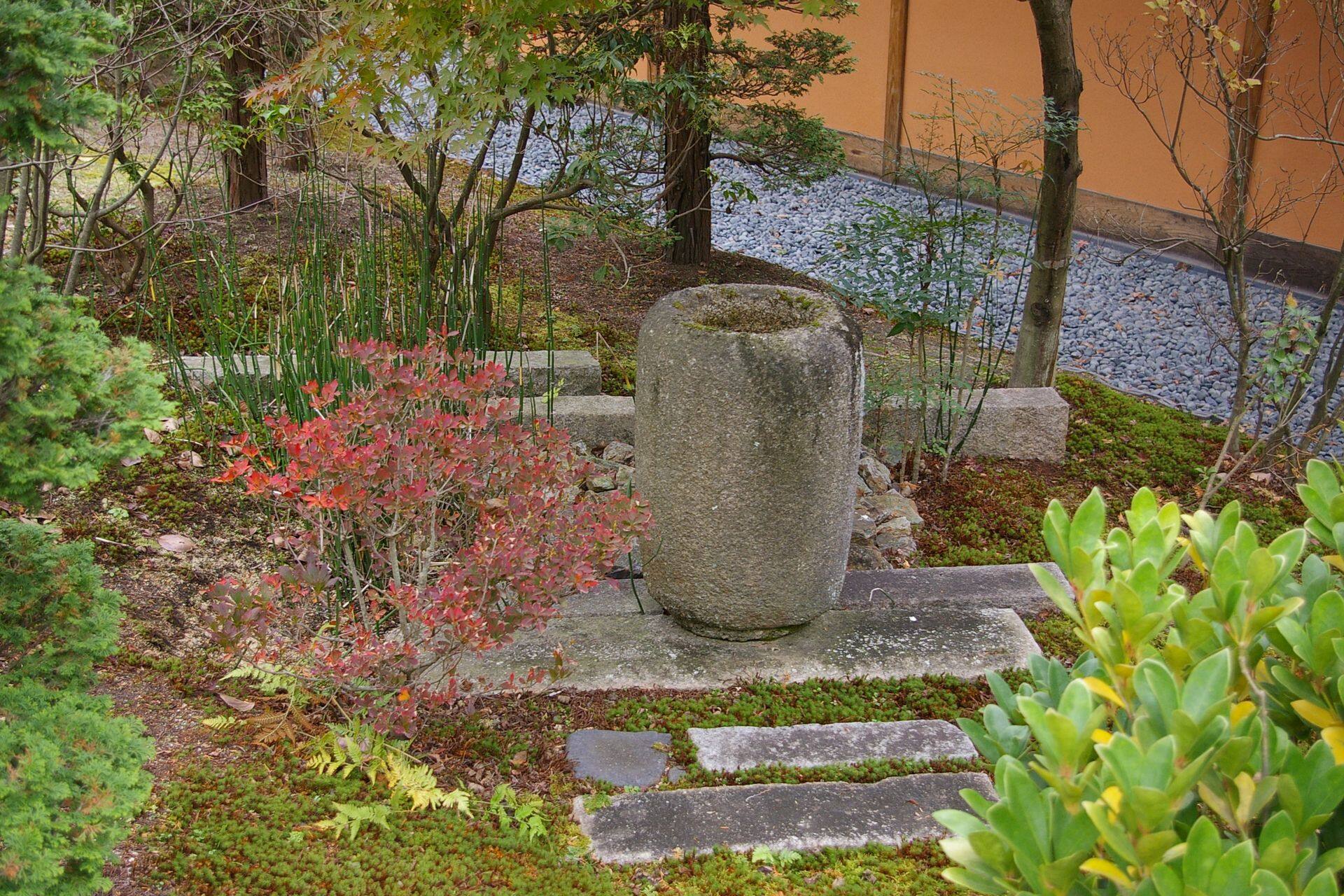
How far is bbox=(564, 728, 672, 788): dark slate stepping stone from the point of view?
2.54 metres

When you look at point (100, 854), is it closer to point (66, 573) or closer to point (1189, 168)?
point (66, 573)

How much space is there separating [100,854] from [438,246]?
354 cm

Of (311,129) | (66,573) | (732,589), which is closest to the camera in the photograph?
(66,573)

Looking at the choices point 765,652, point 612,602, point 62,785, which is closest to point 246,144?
point 612,602

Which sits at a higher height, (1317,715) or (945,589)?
(1317,715)

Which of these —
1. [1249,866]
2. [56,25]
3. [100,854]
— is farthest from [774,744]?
[56,25]

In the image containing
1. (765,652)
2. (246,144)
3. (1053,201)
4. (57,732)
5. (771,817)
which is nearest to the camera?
(57,732)

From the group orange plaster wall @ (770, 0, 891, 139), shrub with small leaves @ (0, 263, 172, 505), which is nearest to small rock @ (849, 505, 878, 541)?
shrub with small leaves @ (0, 263, 172, 505)

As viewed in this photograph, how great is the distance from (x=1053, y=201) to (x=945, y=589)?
2241 mm

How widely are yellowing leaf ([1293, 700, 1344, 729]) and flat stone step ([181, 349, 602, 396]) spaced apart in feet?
10.2

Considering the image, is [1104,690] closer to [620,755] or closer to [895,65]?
[620,755]

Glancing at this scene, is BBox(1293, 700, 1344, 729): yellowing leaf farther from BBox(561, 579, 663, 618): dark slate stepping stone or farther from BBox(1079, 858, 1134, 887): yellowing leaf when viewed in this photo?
BBox(561, 579, 663, 618): dark slate stepping stone

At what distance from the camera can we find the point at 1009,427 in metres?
4.79

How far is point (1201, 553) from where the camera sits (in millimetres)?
1281
